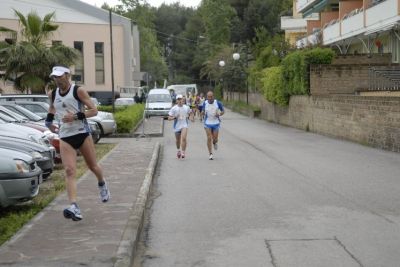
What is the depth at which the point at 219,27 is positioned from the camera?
8712cm

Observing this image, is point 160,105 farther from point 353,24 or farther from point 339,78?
point 339,78

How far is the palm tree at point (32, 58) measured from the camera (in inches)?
1222

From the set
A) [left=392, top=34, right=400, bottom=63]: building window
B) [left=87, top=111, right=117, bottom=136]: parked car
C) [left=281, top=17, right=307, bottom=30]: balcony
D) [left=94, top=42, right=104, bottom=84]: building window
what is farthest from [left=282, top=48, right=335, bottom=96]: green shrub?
[left=94, top=42, right=104, bottom=84]: building window

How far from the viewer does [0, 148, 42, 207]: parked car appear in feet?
27.2

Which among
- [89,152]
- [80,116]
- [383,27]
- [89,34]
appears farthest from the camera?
[89,34]

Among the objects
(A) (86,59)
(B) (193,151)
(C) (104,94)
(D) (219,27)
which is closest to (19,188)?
(B) (193,151)

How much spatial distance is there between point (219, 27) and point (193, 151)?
227 ft

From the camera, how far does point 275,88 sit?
34.7 meters

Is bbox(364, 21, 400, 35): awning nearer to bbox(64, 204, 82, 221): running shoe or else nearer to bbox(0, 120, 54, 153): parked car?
bbox(0, 120, 54, 153): parked car

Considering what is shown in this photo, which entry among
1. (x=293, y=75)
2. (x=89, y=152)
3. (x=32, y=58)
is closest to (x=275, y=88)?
(x=293, y=75)

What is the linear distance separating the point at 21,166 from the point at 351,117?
15.8m

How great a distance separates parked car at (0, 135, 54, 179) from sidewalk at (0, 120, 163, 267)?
68 cm

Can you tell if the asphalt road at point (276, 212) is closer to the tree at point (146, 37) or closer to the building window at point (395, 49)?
the building window at point (395, 49)

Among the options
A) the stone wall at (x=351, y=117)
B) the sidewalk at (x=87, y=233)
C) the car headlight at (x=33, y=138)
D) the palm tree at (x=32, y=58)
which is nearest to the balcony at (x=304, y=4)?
the stone wall at (x=351, y=117)
